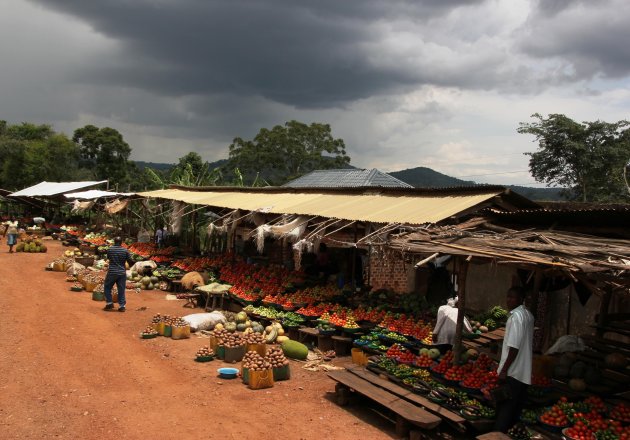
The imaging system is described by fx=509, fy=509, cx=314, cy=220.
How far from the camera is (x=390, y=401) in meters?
6.55

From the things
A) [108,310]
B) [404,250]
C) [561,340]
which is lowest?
[108,310]

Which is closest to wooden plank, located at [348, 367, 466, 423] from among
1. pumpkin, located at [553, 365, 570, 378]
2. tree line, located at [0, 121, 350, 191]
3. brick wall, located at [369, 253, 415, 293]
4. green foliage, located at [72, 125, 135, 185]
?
pumpkin, located at [553, 365, 570, 378]

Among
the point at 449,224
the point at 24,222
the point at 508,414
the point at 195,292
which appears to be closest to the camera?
the point at 508,414

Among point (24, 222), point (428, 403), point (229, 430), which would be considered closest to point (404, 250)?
point (428, 403)

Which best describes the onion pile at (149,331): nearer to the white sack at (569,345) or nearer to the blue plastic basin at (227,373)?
the blue plastic basin at (227,373)

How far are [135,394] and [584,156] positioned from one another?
2674 centimetres

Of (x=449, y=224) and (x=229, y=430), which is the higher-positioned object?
(x=449, y=224)

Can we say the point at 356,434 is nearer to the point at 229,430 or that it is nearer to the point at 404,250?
the point at 229,430

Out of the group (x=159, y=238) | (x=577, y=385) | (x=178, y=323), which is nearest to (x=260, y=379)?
(x=178, y=323)

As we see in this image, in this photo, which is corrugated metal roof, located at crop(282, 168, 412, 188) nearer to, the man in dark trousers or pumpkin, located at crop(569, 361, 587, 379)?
the man in dark trousers

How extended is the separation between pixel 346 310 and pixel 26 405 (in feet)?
19.4

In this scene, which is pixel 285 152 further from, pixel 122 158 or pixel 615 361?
pixel 615 361

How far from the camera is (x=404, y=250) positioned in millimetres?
7301

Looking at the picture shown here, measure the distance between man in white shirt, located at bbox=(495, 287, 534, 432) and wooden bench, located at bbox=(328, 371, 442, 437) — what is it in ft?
2.63
